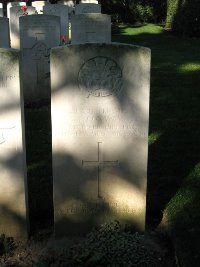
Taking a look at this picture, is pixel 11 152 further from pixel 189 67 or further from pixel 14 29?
pixel 189 67

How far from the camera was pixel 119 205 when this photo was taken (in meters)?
4.12

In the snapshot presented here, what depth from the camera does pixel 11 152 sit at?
3881 mm

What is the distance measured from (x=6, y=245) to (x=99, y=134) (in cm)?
120

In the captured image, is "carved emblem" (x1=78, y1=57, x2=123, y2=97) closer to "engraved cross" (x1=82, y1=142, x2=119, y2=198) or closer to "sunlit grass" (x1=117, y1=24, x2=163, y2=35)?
"engraved cross" (x1=82, y1=142, x2=119, y2=198)

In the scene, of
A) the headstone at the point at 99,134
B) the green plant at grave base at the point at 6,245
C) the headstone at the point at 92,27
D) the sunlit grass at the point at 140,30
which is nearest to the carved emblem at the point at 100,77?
the headstone at the point at 99,134

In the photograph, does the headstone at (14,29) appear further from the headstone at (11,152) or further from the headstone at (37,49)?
the headstone at (11,152)

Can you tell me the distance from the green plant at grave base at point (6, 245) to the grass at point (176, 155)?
1.26 m

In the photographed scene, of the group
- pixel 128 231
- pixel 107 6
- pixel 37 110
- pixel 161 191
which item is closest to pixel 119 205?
pixel 128 231

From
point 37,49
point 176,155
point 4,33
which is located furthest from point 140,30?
point 176,155

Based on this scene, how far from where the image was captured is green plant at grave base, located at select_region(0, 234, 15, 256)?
3.91 meters

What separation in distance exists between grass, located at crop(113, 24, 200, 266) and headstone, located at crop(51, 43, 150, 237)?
16.6 inches

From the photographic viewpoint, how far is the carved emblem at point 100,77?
12.4 feet

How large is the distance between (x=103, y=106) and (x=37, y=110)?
14.6 ft

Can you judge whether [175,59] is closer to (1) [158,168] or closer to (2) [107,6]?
(1) [158,168]
